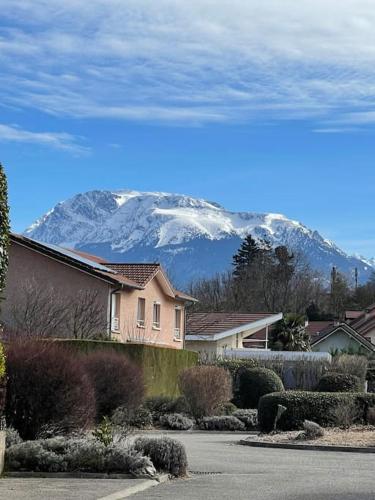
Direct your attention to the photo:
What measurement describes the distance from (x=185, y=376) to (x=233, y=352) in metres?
18.0

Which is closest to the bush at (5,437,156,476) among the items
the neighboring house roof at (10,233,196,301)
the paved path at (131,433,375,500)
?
the paved path at (131,433,375,500)

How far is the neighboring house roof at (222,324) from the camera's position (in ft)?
187

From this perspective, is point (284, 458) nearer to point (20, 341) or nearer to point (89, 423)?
point (89, 423)

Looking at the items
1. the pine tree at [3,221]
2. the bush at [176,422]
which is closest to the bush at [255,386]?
the bush at [176,422]

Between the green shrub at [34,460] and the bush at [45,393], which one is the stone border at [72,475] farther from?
the bush at [45,393]

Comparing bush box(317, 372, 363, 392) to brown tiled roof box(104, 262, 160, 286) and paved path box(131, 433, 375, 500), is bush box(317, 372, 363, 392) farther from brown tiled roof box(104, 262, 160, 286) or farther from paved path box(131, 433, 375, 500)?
brown tiled roof box(104, 262, 160, 286)

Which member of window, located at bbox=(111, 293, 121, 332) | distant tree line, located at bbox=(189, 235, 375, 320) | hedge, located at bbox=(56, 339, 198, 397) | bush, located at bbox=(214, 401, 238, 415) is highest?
distant tree line, located at bbox=(189, 235, 375, 320)

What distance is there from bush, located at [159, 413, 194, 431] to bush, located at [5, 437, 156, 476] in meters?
14.6

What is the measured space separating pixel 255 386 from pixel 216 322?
75.7 ft

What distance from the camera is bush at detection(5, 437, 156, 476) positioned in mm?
14742

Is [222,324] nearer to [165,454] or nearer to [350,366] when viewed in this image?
[350,366]

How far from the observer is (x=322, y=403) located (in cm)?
2647

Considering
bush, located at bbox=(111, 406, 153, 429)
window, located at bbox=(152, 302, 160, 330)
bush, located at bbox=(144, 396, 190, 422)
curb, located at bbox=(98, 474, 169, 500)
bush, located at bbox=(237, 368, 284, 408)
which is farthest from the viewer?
window, located at bbox=(152, 302, 160, 330)

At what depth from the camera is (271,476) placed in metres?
15.9
